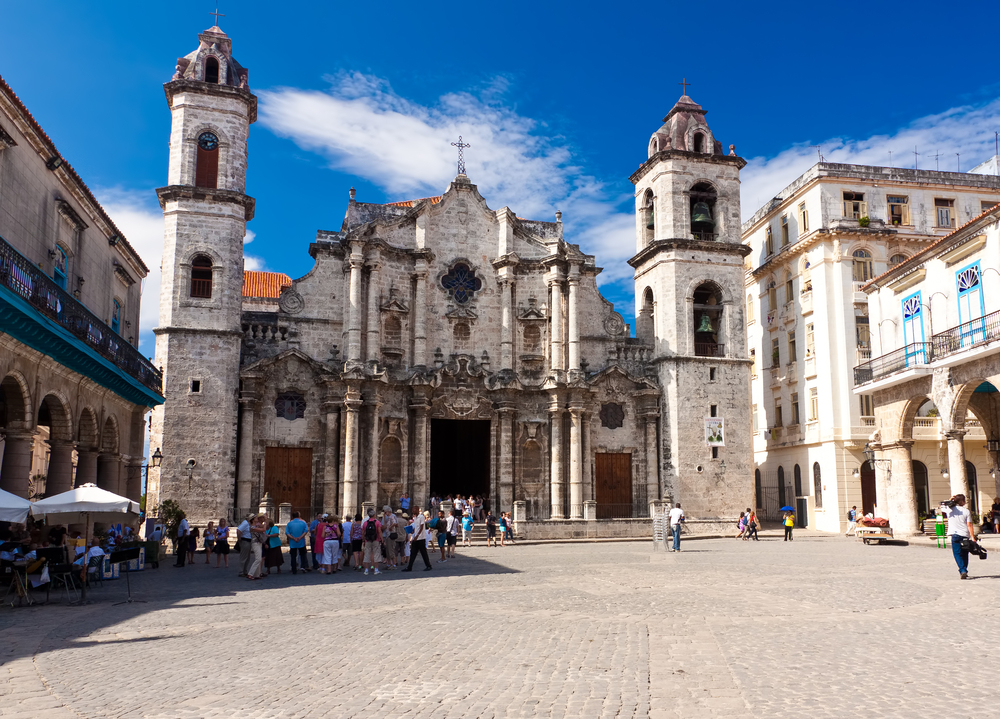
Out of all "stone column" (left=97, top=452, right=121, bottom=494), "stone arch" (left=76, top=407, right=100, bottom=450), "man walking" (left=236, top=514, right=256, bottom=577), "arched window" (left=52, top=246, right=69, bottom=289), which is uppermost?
"arched window" (left=52, top=246, right=69, bottom=289)

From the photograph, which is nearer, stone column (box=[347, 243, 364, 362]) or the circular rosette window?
stone column (box=[347, 243, 364, 362])

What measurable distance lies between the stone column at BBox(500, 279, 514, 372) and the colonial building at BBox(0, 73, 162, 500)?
1375 cm

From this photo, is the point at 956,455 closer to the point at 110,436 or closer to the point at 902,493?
the point at 902,493

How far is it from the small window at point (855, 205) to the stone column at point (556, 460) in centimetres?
1653

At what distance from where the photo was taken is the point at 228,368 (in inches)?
1260

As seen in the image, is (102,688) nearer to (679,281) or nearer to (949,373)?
(949,373)

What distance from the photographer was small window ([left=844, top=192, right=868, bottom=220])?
39.0 m

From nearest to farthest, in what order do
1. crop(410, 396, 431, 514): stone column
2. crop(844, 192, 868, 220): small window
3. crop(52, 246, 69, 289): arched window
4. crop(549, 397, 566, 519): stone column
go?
crop(52, 246, 69, 289): arched window < crop(410, 396, 431, 514): stone column < crop(549, 397, 566, 519): stone column < crop(844, 192, 868, 220): small window

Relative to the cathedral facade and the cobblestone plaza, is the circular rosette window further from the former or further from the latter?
the cobblestone plaza

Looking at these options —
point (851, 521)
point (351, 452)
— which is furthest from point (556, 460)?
point (851, 521)

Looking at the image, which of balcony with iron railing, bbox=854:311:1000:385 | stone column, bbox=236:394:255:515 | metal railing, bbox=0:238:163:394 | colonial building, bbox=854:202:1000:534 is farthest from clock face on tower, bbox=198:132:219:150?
balcony with iron railing, bbox=854:311:1000:385

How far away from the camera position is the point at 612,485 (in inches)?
1422

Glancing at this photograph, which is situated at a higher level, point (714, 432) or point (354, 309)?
point (354, 309)

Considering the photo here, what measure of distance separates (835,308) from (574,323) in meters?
12.0
